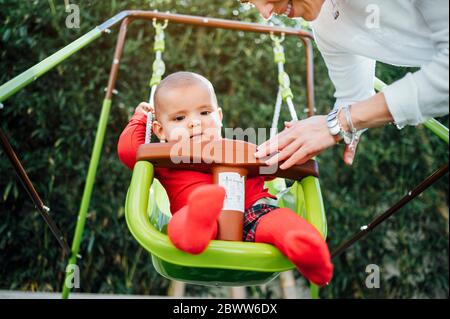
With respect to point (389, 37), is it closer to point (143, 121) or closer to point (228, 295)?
point (143, 121)

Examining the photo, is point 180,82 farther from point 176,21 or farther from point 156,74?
point 176,21

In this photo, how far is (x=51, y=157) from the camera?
8.73 ft

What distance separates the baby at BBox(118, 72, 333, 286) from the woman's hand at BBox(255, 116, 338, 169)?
0.13m

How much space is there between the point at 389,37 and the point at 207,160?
0.49m

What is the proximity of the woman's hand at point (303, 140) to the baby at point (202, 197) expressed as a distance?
13cm

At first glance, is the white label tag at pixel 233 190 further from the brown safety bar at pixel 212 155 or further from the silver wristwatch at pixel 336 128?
the silver wristwatch at pixel 336 128

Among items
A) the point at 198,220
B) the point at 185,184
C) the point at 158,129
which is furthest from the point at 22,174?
the point at 198,220

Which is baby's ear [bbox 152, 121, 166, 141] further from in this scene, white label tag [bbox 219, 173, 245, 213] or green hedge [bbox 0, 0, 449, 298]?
green hedge [bbox 0, 0, 449, 298]

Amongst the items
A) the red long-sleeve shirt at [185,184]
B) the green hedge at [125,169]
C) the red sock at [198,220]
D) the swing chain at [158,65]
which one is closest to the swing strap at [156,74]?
the swing chain at [158,65]

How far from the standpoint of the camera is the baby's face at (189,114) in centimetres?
137

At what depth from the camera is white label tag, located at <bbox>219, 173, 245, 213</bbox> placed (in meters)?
1.23

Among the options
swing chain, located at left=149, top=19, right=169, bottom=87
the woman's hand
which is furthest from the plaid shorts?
swing chain, located at left=149, top=19, right=169, bottom=87

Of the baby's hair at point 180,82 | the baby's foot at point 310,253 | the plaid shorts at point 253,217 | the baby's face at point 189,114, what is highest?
the baby's hair at point 180,82

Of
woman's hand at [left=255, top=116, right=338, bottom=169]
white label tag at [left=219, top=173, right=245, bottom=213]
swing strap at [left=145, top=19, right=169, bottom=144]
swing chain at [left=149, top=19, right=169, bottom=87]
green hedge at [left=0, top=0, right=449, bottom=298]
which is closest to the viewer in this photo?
woman's hand at [left=255, top=116, right=338, bottom=169]
